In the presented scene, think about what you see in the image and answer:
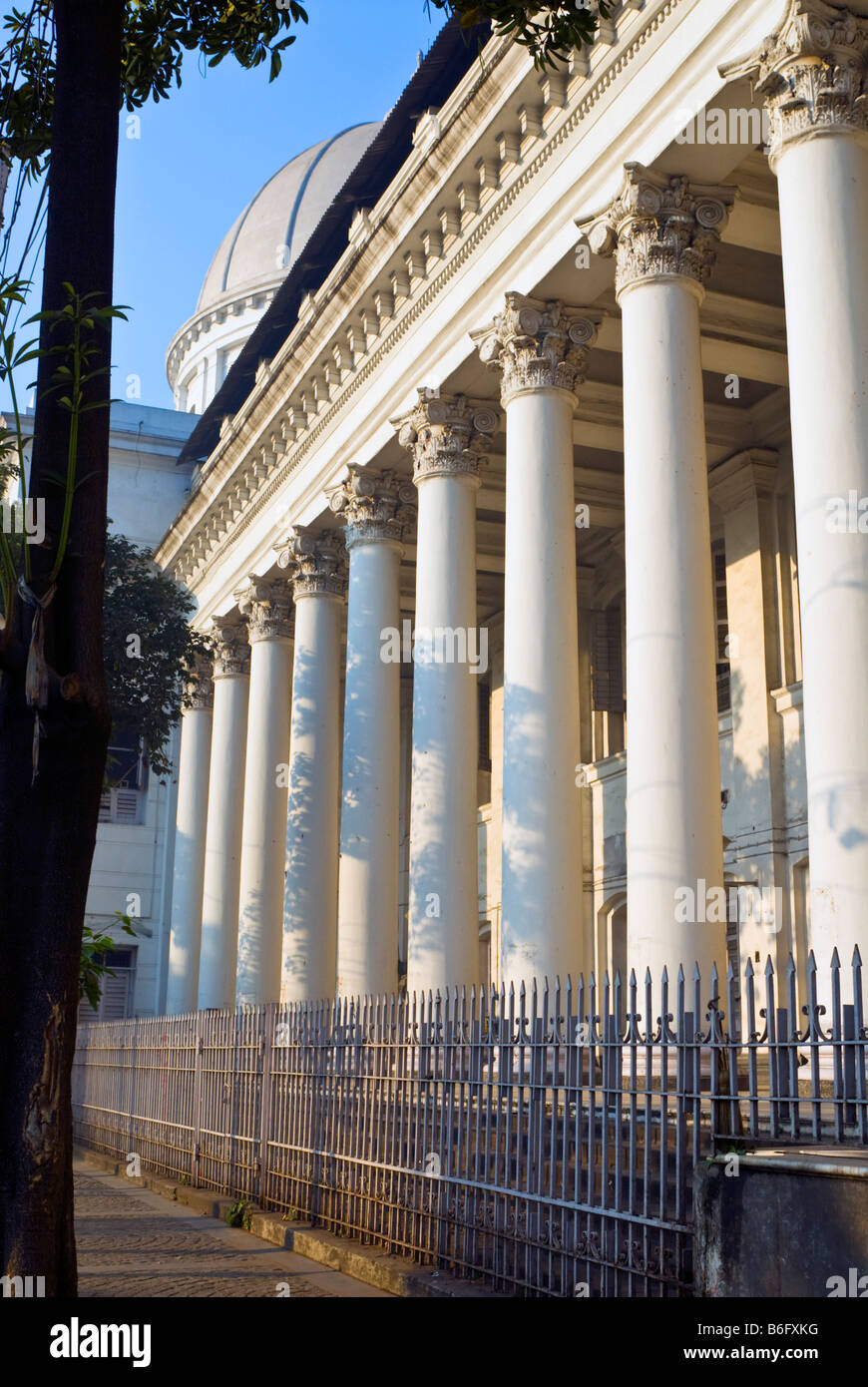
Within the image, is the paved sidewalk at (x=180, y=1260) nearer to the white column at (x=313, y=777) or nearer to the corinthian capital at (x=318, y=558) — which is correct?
the white column at (x=313, y=777)

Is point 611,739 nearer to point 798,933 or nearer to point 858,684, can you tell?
point 798,933

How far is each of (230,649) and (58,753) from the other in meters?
22.5

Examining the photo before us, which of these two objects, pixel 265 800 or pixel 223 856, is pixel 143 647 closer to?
pixel 265 800

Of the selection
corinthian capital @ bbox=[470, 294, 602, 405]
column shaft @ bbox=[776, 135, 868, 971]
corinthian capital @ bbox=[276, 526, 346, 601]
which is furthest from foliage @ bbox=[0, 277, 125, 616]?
corinthian capital @ bbox=[276, 526, 346, 601]

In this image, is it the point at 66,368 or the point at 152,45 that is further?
the point at 152,45

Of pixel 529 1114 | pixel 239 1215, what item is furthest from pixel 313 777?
pixel 529 1114

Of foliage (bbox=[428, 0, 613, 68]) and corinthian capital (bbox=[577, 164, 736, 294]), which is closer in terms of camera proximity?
foliage (bbox=[428, 0, 613, 68])

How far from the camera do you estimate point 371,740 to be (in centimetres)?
1908

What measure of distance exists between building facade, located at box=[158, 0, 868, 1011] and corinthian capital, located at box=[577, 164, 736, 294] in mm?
31

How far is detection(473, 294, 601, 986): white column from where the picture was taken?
13.8 metres

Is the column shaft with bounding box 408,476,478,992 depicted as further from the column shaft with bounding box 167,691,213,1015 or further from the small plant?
the column shaft with bounding box 167,691,213,1015

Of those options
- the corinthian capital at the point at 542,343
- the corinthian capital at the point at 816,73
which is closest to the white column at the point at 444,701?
the corinthian capital at the point at 542,343

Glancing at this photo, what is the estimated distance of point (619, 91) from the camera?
13.7m
